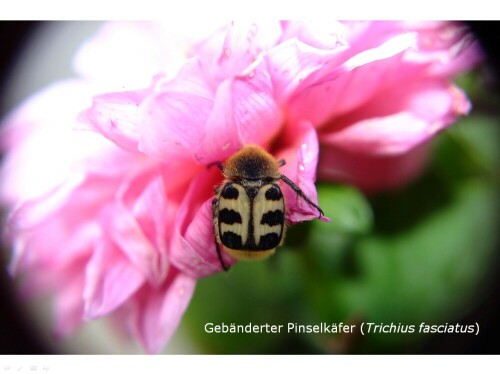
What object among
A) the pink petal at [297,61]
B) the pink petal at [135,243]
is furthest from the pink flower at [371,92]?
the pink petal at [135,243]

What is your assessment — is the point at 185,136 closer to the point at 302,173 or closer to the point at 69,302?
the point at 302,173

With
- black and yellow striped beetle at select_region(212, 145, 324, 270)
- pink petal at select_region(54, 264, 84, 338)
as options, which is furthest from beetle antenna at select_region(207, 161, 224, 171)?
pink petal at select_region(54, 264, 84, 338)

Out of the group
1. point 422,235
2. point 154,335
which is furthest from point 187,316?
point 422,235
